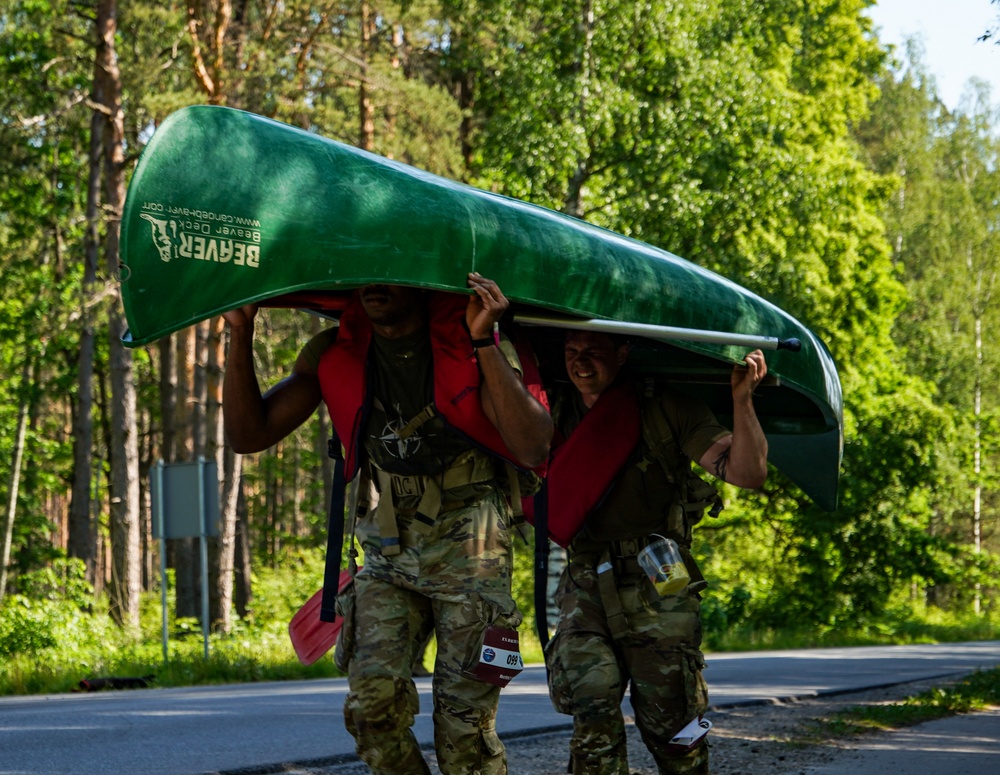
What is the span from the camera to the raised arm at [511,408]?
3930 mm

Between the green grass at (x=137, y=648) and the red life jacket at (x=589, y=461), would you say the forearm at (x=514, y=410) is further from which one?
the green grass at (x=137, y=648)

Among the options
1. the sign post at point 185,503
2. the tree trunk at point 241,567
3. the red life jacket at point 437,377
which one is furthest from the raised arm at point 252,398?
the tree trunk at point 241,567

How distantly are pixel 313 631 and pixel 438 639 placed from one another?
63 cm

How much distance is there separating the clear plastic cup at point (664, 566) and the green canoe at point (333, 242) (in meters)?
0.72

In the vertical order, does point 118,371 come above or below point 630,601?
above

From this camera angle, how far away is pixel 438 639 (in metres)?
4.06

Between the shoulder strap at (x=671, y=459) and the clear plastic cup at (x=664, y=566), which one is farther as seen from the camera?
the shoulder strap at (x=671, y=459)

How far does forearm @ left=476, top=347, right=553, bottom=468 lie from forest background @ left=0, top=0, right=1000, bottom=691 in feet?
40.3

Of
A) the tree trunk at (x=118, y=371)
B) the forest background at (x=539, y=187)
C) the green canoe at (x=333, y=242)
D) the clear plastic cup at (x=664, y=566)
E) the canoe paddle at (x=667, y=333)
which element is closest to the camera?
the green canoe at (x=333, y=242)

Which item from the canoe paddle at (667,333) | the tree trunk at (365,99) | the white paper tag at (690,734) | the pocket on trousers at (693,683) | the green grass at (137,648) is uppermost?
the tree trunk at (365,99)

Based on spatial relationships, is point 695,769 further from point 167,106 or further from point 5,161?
point 5,161

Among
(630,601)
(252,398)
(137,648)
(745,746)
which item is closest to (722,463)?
(630,601)

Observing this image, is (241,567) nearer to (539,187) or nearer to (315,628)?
(539,187)

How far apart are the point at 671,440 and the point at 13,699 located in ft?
26.7
